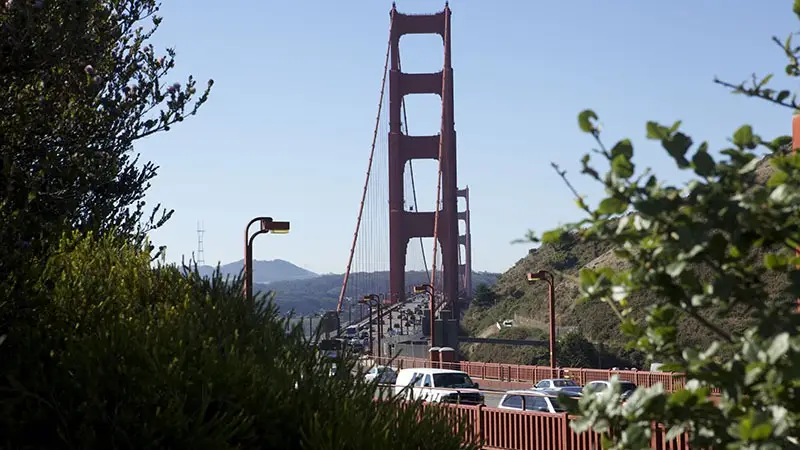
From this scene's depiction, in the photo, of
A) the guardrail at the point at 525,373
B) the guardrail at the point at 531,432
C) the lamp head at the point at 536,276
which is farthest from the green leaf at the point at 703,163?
the lamp head at the point at 536,276

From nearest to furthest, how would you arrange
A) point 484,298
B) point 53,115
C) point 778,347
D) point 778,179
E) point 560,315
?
point 778,347 → point 778,179 → point 53,115 → point 560,315 → point 484,298

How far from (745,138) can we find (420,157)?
306 ft

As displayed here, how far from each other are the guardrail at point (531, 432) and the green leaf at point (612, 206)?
1266 centimetres

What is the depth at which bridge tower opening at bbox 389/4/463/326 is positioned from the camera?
307 ft

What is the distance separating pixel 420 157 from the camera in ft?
316

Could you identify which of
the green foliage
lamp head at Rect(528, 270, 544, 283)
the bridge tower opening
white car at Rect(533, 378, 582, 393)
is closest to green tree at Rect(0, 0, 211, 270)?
the green foliage

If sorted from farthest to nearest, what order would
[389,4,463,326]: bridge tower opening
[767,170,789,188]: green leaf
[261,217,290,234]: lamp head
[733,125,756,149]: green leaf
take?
[389,4,463,326]: bridge tower opening → [261,217,290,234]: lamp head → [733,125,756,149]: green leaf → [767,170,789,188]: green leaf

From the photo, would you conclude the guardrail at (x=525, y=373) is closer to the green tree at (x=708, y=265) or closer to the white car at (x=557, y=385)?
the white car at (x=557, y=385)

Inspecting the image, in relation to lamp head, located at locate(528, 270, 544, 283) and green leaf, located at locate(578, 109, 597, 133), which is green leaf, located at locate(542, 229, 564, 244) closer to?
green leaf, located at locate(578, 109, 597, 133)

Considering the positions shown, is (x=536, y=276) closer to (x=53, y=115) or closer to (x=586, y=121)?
(x=53, y=115)

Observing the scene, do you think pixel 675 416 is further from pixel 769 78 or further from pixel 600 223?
pixel 769 78

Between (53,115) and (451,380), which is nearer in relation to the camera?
(53,115)

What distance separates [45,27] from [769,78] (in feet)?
29.8

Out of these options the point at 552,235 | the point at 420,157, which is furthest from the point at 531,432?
the point at 420,157
